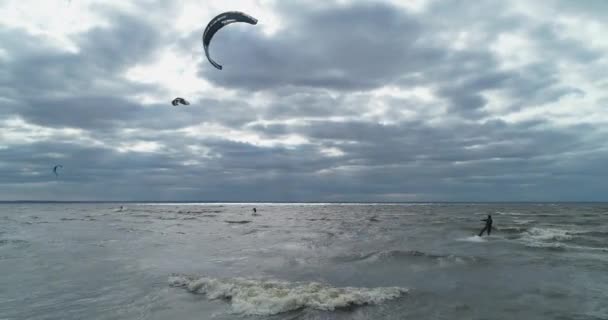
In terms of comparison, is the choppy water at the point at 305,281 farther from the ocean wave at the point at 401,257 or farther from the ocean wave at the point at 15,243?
the ocean wave at the point at 15,243

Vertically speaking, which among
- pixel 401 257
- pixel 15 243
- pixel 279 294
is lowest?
pixel 401 257

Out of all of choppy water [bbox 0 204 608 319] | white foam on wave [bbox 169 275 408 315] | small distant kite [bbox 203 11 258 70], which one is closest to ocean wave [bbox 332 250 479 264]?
choppy water [bbox 0 204 608 319]

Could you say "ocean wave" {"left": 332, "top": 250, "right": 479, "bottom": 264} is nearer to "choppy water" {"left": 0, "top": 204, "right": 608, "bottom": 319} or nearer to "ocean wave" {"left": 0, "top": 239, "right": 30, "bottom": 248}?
"choppy water" {"left": 0, "top": 204, "right": 608, "bottom": 319}

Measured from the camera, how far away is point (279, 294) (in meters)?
12.4

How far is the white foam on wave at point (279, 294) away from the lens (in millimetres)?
11422

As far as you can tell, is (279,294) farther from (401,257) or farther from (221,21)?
(221,21)

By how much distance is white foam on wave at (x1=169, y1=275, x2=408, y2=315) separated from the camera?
11422 mm

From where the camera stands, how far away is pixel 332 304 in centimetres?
1151

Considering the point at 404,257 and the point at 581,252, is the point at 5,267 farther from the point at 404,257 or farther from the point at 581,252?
the point at 581,252

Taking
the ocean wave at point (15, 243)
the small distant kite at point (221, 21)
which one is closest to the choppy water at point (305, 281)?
the ocean wave at point (15, 243)

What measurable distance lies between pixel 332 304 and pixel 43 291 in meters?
11.0

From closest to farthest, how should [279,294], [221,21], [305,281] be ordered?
[279,294]
[305,281]
[221,21]

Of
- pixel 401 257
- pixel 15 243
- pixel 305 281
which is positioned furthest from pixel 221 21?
pixel 15 243

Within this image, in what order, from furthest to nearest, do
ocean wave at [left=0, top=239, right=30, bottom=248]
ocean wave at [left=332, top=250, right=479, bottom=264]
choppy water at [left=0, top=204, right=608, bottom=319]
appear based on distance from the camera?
ocean wave at [left=0, top=239, right=30, bottom=248]
ocean wave at [left=332, top=250, right=479, bottom=264]
choppy water at [left=0, top=204, right=608, bottom=319]
